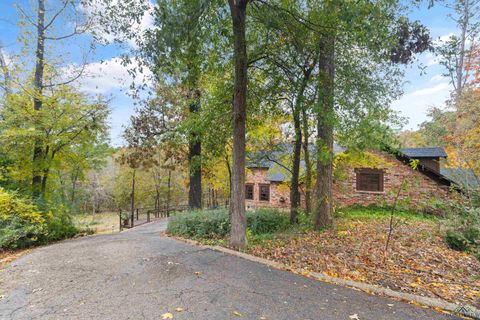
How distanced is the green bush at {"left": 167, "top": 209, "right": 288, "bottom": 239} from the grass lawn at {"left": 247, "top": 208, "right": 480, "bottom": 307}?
1734mm

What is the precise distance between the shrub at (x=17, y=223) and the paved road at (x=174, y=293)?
8.26 feet

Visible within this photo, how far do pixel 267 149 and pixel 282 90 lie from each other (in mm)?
3317

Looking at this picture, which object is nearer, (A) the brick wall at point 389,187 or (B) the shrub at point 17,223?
(B) the shrub at point 17,223

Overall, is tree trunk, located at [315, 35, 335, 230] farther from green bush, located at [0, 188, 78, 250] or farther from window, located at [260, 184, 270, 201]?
window, located at [260, 184, 270, 201]

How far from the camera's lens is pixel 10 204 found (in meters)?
7.21

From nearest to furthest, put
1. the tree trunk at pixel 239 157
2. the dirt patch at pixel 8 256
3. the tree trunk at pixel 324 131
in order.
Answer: the dirt patch at pixel 8 256
the tree trunk at pixel 239 157
the tree trunk at pixel 324 131

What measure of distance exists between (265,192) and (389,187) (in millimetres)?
9027

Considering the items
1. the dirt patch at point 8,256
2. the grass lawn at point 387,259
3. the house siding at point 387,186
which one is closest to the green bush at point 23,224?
the dirt patch at point 8,256

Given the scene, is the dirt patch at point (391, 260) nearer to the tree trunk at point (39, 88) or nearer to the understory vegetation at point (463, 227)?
the understory vegetation at point (463, 227)

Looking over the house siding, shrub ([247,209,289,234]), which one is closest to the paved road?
shrub ([247,209,289,234])

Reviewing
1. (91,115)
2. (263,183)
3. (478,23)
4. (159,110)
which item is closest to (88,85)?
(91,115)

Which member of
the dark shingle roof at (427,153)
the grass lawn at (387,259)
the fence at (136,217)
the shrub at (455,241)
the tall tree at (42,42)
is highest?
the tall tree at (42,42)

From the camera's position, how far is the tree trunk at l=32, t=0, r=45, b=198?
959 centimetres

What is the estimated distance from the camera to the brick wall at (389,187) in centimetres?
1338
